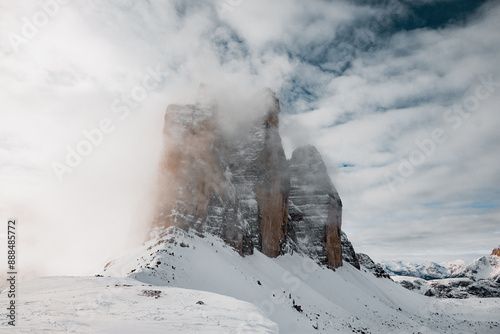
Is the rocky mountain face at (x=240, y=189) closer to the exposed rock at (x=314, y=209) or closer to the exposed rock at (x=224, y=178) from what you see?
the exposed rock at (x=224, y=178)

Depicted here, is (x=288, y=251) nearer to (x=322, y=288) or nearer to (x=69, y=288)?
(x=322, y=288)

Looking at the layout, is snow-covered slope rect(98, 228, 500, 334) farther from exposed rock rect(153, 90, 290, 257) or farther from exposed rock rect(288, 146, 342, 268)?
exposed rock rect(288, 146, 342, 268)

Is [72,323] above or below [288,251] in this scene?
below

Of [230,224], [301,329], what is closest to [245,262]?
[230,224]

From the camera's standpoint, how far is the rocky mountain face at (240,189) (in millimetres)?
37375

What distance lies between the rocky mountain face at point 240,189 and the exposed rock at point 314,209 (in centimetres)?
24

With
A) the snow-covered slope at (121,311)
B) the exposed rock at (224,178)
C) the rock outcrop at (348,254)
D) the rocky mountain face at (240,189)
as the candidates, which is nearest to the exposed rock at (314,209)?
the rocky mountain face at (240,189)

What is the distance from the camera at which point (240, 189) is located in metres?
47.8

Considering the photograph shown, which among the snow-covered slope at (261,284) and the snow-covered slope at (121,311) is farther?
the snow-covered slope at (261,284)

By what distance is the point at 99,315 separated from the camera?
11266mm

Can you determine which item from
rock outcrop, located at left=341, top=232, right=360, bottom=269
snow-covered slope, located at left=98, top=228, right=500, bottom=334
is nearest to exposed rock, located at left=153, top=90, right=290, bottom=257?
snow-covered slope, located at left=98, top=228, right=500, bottom=334

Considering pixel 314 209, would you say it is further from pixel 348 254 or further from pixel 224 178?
pixel 224 178

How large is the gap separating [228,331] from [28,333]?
6.51 m

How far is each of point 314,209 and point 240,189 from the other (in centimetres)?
2898
